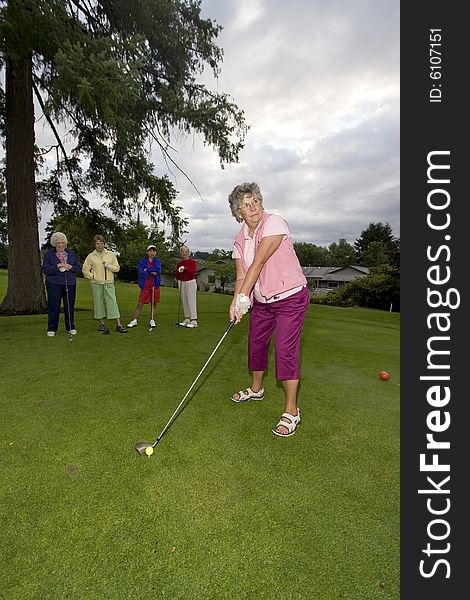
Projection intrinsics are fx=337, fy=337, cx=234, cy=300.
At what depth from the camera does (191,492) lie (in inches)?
74.9

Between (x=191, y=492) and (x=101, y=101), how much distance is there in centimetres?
618

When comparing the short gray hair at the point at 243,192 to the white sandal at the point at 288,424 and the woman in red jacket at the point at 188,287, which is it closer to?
the white sandal at the point at 288,424

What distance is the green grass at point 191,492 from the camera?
1.40 metres

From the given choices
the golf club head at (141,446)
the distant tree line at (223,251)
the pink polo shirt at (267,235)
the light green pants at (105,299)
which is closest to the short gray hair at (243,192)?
the pink polo shirt at (267,235)

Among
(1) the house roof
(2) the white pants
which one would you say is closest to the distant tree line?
(2) the white pants

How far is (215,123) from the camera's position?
827 centimetres

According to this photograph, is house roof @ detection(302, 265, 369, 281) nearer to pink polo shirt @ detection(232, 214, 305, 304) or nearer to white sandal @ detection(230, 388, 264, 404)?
white sandal @ detection(230, 388, 264, 404)

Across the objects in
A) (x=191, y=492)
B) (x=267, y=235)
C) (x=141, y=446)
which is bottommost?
(x=191, y=492)

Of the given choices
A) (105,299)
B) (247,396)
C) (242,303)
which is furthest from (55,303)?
(242,303)

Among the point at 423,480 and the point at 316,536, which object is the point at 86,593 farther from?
the point at 423,480

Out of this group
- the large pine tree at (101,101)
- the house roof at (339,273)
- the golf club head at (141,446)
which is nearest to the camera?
the golf club head at (141,446)

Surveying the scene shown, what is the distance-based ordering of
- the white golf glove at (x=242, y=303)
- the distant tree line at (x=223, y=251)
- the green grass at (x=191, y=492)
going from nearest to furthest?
1. the green grass at (x=191, y=492)
2. the white golf glove at (x=242, y=303)
3. the distant tree line at (x=223, y=251)

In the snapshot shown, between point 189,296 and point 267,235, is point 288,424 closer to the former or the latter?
point 267,235

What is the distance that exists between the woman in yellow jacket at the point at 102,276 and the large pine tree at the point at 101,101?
2.35 meters
